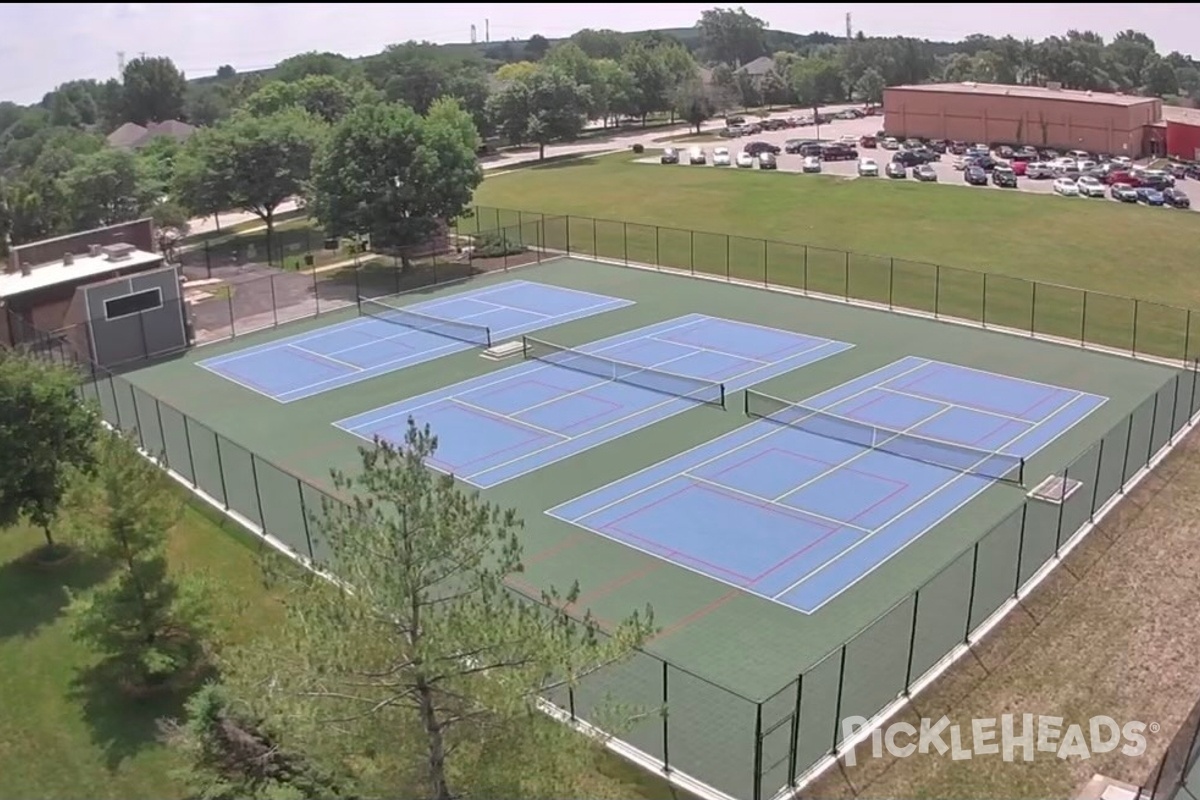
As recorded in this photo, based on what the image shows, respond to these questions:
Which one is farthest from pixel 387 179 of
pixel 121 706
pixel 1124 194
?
pixel 1124 194

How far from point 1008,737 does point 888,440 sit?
12287mm

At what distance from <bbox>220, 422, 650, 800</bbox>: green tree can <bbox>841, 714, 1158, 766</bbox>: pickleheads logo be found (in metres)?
6.60

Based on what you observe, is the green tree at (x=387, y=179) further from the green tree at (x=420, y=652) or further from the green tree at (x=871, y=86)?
the green tree at (x=871, y=86)

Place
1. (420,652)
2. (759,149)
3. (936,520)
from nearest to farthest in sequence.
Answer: (420,652) → (936,520) → (759,149)

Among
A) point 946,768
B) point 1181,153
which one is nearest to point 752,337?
point 946,768

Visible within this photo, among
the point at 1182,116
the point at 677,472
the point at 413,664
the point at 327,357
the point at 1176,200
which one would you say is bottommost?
the point at 677,472

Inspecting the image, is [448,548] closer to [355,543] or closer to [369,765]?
[355,543]

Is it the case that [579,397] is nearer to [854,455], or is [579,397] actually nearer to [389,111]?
[854,455]

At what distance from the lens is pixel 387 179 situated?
1805 inches

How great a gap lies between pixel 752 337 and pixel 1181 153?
58212 millimetres

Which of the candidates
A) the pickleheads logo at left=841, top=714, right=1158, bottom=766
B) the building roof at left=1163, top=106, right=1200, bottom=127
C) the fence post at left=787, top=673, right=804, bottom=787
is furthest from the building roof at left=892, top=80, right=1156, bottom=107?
the fence post at left=787, top=673, right=804, bottom=787

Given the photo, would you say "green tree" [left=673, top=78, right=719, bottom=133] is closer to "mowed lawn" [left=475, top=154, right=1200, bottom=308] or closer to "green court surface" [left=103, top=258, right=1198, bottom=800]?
"mowed lawn" [left=475, top=154, right=1200, bottom=308]

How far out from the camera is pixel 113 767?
643 inches

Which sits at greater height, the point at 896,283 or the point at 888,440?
the point at 896,283
